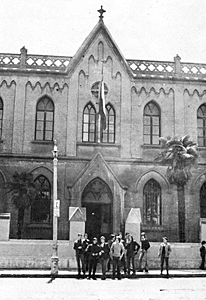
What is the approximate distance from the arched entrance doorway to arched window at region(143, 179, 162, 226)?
2373 mm

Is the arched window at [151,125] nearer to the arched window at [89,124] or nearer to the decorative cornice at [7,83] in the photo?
the arched window at [89,124]

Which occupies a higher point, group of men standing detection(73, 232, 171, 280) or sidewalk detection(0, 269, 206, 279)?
group of men standing detection(73, 232, 171, 280)

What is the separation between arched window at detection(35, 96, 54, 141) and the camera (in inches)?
1145

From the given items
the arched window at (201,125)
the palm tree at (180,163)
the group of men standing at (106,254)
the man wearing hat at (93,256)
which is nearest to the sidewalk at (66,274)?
the group of men standing at (106,254)

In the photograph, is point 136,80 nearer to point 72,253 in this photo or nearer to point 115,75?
point 115,75

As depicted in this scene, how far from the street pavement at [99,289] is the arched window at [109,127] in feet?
42.9

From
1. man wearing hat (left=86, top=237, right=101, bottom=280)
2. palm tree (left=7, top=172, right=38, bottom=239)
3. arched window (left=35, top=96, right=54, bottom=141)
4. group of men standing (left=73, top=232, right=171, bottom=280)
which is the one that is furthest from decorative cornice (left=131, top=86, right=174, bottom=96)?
man wearing hat (left=86, top=237, right=101, bottom=280)

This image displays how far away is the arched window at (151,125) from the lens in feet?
97.8

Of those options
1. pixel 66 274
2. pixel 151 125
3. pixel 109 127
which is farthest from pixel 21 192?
pixel 151 125

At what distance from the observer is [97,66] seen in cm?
2995

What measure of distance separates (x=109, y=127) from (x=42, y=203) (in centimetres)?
642

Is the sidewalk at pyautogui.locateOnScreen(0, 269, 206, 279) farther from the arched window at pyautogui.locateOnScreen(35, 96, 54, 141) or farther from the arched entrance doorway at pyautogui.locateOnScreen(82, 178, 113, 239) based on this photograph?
the arched window at pyautogui.locateOnScreen(35, 96, 54, 141)

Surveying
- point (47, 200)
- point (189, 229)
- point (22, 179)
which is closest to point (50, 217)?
point (47, 200)

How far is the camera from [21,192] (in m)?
26.3
